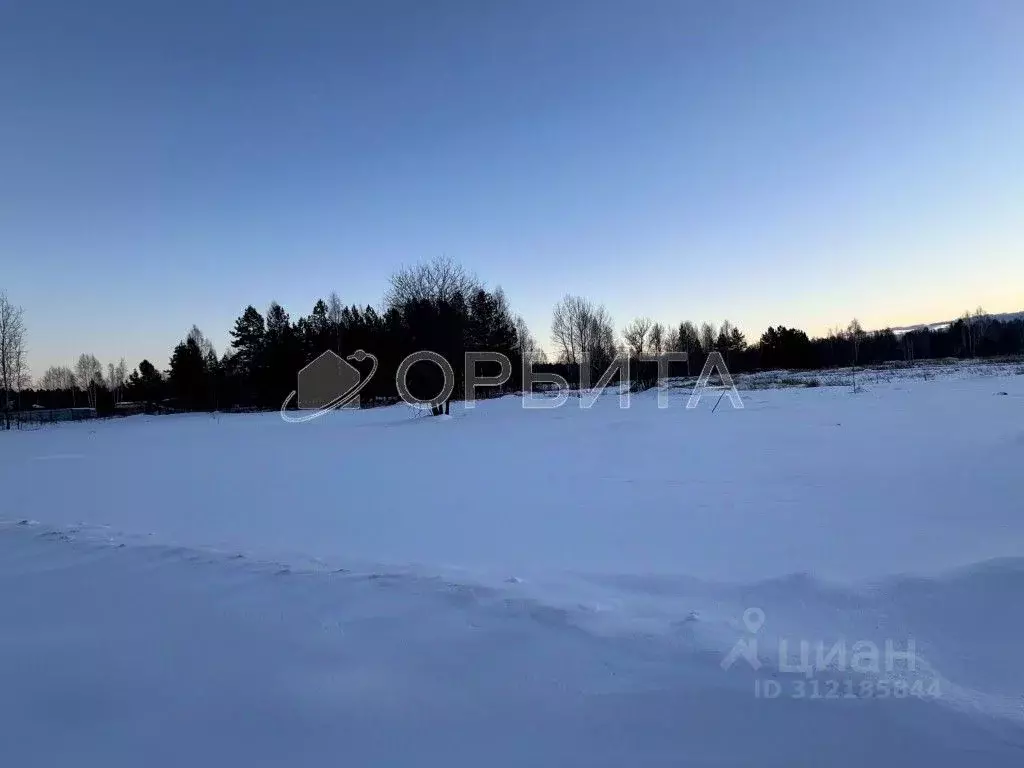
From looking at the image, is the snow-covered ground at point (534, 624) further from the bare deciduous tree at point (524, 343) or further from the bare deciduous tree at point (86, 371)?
the bare deciduous tree at point (86, 371)

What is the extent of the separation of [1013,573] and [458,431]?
14788mm

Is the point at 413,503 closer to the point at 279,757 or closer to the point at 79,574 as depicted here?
the point at 79,574

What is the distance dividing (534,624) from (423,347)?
2251 cm

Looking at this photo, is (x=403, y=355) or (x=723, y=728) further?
(x=403, y=355)

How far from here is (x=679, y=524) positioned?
564 cm

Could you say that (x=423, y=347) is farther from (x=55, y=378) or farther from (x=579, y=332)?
(x=55, y=378)

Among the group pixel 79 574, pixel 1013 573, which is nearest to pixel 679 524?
pixel 1013 573

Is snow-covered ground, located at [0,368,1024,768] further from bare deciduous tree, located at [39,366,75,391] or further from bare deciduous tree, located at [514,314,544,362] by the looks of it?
bare deciduous tree, located at [39,366,75,391]

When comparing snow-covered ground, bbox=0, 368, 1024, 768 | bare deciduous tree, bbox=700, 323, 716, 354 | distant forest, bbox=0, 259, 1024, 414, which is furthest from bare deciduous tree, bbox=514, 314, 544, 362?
snow-covered ground, bbox=0, 368, 1024, 768

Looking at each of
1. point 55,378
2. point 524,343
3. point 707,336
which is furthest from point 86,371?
point 707,336

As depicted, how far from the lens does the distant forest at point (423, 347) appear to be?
26938mm

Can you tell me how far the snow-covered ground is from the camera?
89.3 inches

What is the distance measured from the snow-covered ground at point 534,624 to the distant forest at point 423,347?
19389mm

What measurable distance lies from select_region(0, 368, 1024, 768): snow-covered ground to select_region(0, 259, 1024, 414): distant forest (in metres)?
19.4
